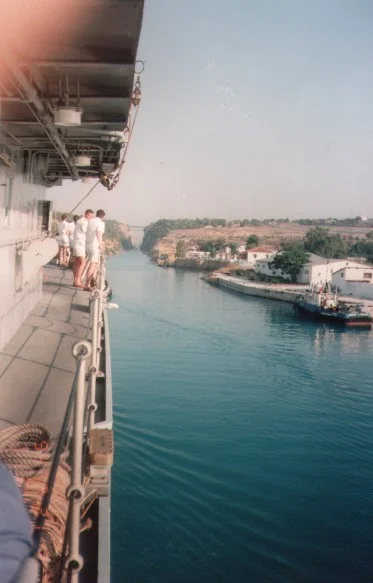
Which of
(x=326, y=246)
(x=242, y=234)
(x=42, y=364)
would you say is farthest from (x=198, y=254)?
(x=42, y=364)

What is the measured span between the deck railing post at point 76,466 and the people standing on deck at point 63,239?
1277 cm

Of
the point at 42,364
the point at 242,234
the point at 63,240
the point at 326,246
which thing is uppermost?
the point at 242,234

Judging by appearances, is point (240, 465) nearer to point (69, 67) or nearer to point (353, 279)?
point (69, 67)

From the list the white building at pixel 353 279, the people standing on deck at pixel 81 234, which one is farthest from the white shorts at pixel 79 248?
the white building at pixel 353 279

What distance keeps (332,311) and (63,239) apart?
3655 cm

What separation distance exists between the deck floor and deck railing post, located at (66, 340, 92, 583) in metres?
2.33

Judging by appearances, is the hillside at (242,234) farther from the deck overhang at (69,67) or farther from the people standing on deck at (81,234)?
the deck overhang at (69,67)

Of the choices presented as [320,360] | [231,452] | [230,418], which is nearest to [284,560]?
[231,452]

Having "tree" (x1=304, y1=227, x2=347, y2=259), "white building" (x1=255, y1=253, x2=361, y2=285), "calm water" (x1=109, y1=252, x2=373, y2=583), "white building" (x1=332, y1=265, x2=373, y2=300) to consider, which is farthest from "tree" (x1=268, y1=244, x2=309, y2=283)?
"calm water" (x1=109, y1=252, x2=373, y2=583)

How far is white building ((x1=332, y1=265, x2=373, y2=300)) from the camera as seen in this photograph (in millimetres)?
63344

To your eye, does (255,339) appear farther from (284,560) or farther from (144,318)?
(284,560)

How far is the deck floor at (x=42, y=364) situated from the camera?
497cm

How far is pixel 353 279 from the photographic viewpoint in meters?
65.4

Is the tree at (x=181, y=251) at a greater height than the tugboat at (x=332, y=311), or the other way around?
the tree at (x=181, y=251)
